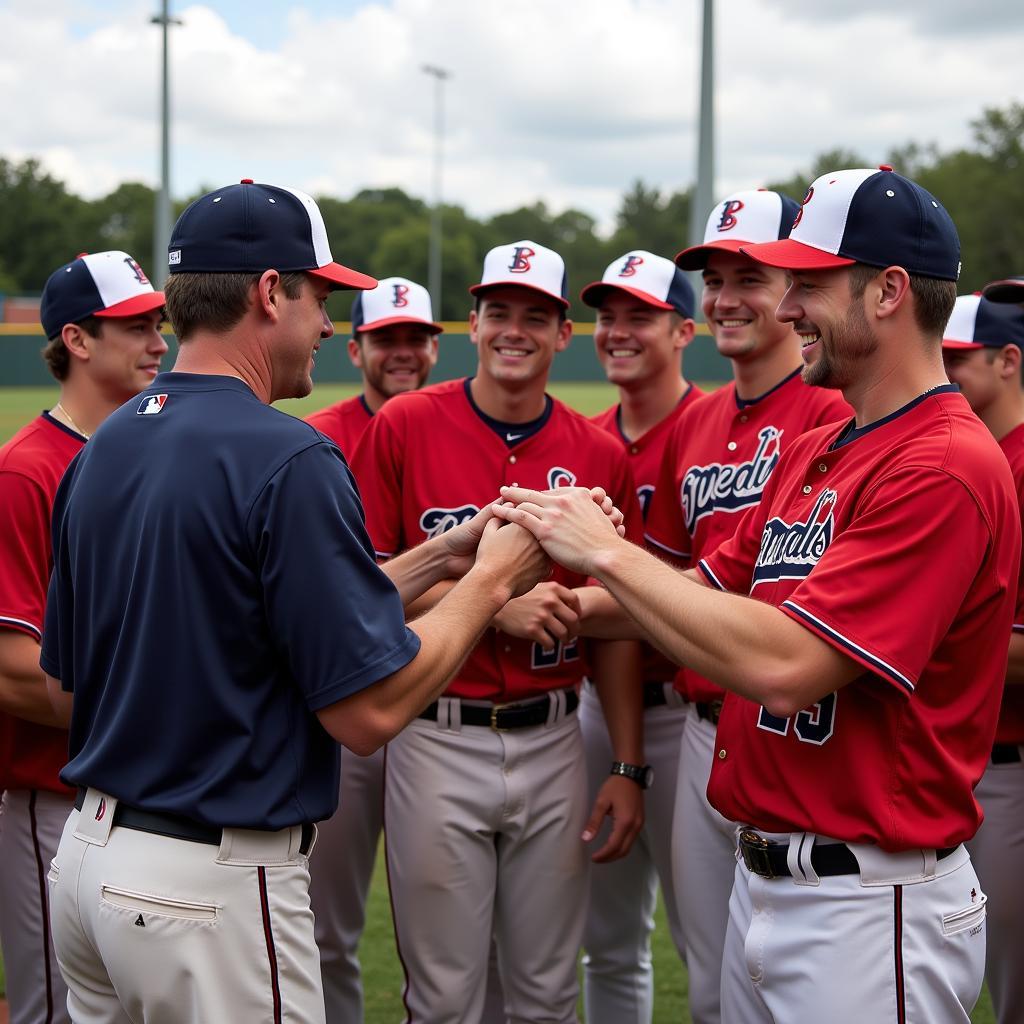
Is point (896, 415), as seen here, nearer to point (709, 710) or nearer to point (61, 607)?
point (709, 710)

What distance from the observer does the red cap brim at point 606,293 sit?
4.55 metres

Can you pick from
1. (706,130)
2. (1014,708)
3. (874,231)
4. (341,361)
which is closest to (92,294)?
(874,231)

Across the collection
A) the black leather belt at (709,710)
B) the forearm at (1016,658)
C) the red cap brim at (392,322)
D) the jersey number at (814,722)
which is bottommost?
the black leather belt at (709,710)

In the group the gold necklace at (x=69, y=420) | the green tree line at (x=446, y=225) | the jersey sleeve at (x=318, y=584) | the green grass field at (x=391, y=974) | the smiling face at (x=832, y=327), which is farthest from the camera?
the green tree line at (x=446, y=225)

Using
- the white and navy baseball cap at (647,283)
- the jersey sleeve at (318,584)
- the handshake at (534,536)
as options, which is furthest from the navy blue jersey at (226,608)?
the white and navy baseball cap at (647,283)

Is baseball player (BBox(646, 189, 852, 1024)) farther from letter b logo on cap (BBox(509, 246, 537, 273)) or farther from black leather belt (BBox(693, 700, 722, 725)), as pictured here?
letter b logo on cap (BBox(509, 246, 537, 273))

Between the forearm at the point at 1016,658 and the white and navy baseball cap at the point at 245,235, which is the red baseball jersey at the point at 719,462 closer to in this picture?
the forearm at the point at 1016,658

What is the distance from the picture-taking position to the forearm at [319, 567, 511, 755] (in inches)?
87.6

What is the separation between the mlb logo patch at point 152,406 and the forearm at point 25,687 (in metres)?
1.01

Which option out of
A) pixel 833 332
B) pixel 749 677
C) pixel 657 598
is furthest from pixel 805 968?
pixel 833 332

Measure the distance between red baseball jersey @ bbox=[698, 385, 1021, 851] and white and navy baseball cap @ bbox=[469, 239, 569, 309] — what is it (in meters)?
1.64

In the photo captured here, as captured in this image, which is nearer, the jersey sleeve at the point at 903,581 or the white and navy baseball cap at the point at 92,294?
the jersey sleeve at the point at 903,581

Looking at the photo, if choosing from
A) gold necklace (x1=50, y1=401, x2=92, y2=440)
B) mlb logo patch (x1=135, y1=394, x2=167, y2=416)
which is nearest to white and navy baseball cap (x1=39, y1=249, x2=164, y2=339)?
gold necklace (x1=50, y1=401, x2=92, y2=440)

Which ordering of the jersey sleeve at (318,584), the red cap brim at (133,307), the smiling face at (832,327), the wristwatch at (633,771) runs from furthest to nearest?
the wristwatch at (633,771) < the red cap brim at (133,307) < the smiling face at (832,327) < the jersey sleeve at (318,584)
